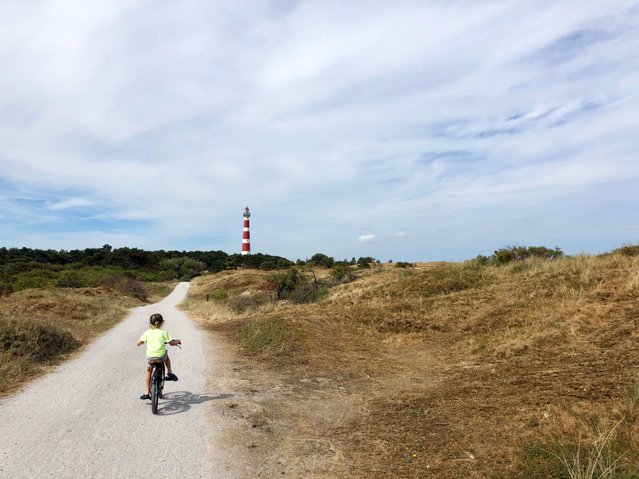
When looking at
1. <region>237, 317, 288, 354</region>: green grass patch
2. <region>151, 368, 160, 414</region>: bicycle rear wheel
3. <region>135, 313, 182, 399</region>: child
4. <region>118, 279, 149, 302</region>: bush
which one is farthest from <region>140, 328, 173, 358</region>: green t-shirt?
<region>118, 279, 149, 302</region>: bush

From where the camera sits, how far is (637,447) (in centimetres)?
462

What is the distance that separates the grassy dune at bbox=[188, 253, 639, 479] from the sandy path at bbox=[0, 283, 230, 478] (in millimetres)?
1816

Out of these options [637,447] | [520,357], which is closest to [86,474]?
[637,447]

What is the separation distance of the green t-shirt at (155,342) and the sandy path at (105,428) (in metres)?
0.94

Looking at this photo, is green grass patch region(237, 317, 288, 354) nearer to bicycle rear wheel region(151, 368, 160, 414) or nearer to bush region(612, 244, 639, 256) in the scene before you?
bicycle rear wheel region(151, 368, 160, 414)

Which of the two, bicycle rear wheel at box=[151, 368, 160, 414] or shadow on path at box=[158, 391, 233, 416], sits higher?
bicycle rear wheel at box=[151, 368, 160, 414]

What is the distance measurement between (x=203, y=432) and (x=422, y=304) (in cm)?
1270

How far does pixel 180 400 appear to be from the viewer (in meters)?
8.35

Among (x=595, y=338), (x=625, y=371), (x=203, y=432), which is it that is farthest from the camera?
(x=595, y=338)

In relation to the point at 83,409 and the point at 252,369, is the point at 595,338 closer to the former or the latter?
the point at 252,369

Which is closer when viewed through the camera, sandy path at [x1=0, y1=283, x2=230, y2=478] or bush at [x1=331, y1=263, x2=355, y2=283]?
sandy path at [x1=0, y1=283, x2=230, y2=478]

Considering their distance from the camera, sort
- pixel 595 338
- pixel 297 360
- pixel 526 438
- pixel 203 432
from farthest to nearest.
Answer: pixel 297 360 → pixel 595 338 → pixel 203 432 → pixel 526 438

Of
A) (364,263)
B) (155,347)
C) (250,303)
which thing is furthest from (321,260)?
(155,347)

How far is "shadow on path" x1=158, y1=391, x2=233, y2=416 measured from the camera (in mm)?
7675
